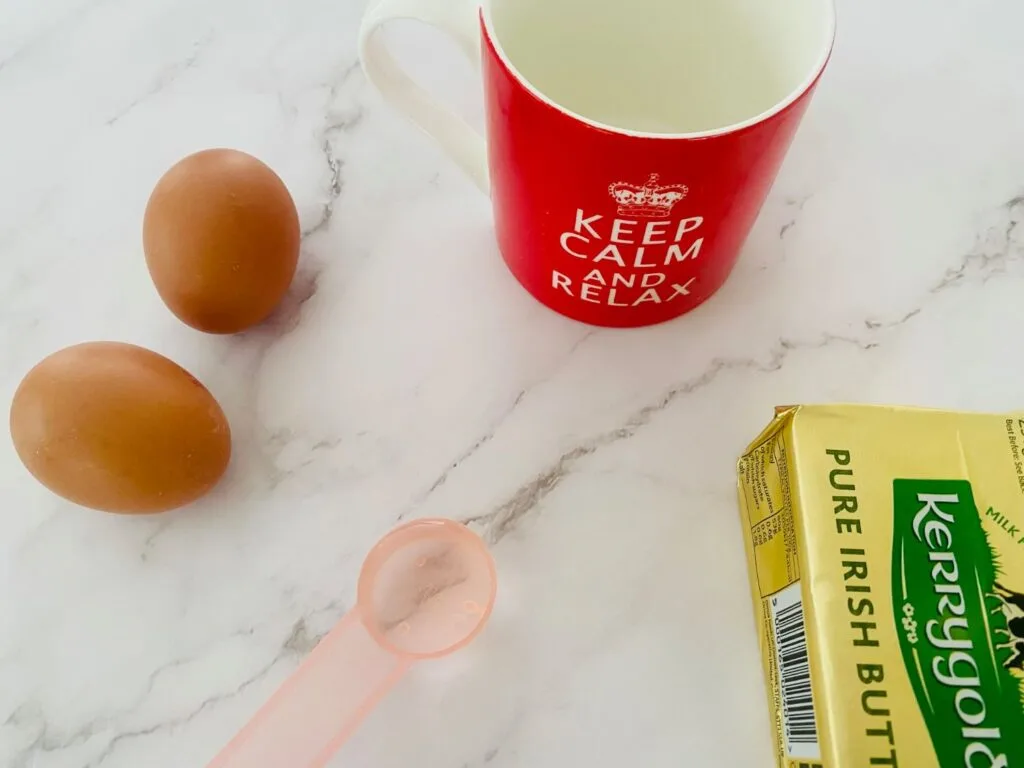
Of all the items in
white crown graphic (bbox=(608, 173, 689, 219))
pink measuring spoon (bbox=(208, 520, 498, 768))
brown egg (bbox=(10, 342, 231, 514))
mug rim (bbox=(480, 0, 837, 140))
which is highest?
mug rim (bbox=(480, 0, 837, 140))

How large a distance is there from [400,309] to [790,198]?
0.26 m

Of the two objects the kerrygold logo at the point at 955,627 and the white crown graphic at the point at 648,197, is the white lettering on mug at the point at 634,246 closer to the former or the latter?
the white crown graphic at the point at 648,197

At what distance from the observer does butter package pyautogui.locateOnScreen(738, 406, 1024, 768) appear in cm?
38

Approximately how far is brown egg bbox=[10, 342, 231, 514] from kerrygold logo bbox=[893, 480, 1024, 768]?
13.5 inches

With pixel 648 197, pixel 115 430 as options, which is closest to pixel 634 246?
pixel 648 197

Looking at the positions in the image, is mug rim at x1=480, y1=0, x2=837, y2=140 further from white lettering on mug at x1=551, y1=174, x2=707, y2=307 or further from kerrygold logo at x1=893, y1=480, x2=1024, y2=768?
kerrygold logo at x1=893, y1=480, x2=1024, y2=768

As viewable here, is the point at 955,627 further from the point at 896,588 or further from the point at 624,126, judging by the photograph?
the point at 624,126

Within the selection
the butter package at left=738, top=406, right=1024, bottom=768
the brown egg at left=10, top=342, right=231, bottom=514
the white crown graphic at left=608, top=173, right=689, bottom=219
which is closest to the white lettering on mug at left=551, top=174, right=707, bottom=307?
the white crown graphic at left=608, top=173, right=689, bottom=219

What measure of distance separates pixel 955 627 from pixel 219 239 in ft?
1.32

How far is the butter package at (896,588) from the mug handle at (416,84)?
0.77ft

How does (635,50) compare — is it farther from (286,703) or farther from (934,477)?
(286,703)

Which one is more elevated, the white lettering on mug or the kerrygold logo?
A: the white lettering on mug

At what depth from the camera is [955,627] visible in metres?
0.40

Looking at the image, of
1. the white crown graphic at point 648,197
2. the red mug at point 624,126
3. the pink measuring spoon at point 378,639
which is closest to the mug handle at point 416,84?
the red mug at point 624,126
